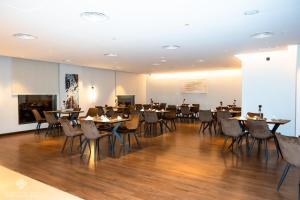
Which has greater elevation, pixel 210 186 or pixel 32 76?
pixel 32 76

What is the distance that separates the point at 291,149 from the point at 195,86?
10454 mm

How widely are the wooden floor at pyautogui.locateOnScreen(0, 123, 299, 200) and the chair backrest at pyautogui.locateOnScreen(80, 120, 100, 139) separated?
1.75 feet

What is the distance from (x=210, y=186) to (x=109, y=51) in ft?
16.1

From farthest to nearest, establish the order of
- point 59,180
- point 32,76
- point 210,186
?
point 32,76, point 59,180, point 210,186

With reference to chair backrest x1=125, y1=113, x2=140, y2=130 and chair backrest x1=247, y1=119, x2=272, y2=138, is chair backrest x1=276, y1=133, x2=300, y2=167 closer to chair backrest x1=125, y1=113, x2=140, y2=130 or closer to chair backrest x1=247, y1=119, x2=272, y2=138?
chair backrest x1=247, y1=119, x2=272, y2=138

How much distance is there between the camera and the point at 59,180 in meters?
3.85

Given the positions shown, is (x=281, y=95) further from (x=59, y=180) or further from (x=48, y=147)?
(x=48, y=147)

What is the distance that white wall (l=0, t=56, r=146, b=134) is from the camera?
26.7 ft

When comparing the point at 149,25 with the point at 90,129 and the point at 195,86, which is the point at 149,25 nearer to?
the point at 90,129

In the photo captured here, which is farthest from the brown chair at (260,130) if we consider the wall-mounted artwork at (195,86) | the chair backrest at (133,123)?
the wall-mounted artwork at (195,86)

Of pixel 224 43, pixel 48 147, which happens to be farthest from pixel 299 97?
pixel 48 147

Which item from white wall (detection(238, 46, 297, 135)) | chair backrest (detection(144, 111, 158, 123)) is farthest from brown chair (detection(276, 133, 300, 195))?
chair backrest (detection(144, 111, 158, 123))

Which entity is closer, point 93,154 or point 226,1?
point 226,1

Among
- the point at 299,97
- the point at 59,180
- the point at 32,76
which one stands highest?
the point at 32,76
